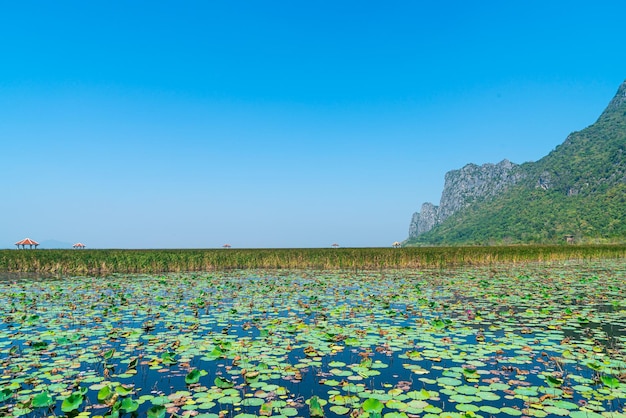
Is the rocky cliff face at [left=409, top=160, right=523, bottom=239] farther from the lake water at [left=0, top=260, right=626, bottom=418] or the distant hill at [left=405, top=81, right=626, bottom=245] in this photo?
the lake water at [left=0, top=260, right=626, bottom=418]

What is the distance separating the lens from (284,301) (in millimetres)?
13797

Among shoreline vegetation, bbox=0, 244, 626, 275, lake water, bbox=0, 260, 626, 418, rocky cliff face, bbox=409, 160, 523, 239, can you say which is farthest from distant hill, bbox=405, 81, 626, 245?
lake water, bbox=0, 260, 626, 418

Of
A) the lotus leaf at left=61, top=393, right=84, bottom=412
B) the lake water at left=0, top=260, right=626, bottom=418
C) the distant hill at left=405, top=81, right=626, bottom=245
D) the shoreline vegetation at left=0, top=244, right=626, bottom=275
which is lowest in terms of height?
the lake water at left=0, top=260, right=626, bottom=418

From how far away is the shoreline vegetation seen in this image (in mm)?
29000

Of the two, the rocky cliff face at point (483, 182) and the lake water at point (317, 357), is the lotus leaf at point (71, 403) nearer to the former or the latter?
the lake water at point (317, 357)

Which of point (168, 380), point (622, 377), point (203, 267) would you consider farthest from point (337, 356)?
point (203, 267)

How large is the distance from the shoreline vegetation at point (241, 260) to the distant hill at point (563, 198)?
42.1m

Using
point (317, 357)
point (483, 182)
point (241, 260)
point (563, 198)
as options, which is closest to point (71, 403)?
point (317, 357)

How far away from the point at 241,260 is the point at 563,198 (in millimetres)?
102471

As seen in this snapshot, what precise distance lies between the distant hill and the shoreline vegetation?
1656 inches

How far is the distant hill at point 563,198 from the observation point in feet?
280

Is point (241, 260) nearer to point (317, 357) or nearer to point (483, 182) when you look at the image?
point (317, 357)

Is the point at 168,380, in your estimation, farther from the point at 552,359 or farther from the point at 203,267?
the point at 203,267

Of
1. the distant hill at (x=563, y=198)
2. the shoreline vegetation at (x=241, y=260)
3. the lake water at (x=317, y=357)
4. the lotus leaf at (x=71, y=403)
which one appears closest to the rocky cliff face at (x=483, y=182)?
the distant hill at (x=563, y=198)
